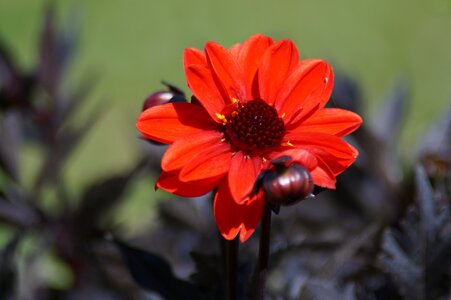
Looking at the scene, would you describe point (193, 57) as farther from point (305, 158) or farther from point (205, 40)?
point (205, 40)

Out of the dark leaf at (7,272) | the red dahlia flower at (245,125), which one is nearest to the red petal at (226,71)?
the red dahlia flower at (245,125)

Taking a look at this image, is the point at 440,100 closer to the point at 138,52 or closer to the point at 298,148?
the point at 138,52

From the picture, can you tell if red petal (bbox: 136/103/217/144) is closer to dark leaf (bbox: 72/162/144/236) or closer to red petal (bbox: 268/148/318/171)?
red petal (bbox: 268/148/318/171)

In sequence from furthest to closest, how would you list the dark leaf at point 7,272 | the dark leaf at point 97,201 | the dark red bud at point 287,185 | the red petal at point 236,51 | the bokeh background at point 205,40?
the bokeh background at point 205,40
the dark leaf at point 97,201
the dark leaf at point 7,272
the red petal at point 236,51
the dark red bud at point 287,185

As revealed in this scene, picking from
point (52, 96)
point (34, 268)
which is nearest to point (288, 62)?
point (34, 268)

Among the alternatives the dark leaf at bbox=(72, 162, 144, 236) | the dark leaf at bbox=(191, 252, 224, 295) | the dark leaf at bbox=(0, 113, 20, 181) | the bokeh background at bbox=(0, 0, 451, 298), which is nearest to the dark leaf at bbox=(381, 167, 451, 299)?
the dark leaf at bbox=(191, 252, 224, 295)

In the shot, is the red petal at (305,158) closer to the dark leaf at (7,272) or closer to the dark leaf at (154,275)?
the dark leaf at (154,275)

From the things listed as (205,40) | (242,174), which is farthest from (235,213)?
(205,40)

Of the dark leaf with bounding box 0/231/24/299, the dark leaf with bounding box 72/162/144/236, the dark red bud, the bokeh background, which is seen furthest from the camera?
the bokeh background
